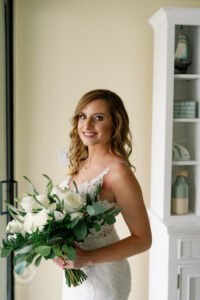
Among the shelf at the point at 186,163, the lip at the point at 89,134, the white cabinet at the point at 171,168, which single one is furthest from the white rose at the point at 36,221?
the shelf at the point at 186,163

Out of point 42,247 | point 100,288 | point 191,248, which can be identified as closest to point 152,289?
point 191,248

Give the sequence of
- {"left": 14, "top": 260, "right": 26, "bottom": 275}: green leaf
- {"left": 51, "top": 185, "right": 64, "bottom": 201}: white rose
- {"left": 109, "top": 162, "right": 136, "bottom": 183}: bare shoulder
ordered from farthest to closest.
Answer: {"left": 109, "top": 162, "right": 136, "bottom": 183}: bare shoulder < {"left": 51, "top": 185, "right": 64, "bottom": 201}: white rose < {"left": 14, "top": 260, "right": 26, "bottom": 275}: green leaf

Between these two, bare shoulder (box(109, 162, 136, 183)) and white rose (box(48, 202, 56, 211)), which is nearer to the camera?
white rose (box(48, 202, 56, 211))

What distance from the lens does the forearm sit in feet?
4.57

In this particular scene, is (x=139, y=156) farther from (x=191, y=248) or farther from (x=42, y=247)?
(x=42, y=247)

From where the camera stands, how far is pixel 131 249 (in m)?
1.43

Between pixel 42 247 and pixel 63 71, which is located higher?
pixel 63 71

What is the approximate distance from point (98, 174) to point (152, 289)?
145cm

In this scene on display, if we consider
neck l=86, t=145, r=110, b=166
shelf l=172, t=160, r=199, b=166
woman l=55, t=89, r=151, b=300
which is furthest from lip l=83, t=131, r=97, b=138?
shelf l=172, t=160, r=199, b=166

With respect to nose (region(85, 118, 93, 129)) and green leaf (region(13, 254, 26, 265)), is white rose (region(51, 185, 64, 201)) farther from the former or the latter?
nose (region(85, 118, 93, 129))

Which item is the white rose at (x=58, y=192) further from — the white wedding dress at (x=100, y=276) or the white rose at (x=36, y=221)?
the white wedding dress at (x=100, y=276)

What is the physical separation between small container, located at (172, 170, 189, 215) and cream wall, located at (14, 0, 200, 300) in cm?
41

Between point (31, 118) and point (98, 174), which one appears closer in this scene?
point (98, 174)

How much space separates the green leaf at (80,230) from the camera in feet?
3.98
